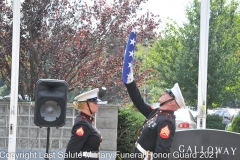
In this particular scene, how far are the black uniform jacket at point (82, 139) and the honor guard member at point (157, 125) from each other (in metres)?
0.41

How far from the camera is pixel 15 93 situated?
24.8ft

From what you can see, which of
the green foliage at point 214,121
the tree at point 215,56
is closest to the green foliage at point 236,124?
the green foliage at point 214,121

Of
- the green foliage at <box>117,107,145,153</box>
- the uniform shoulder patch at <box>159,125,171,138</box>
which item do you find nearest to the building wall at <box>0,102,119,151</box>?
the green foliage at <box>117,107,145,153</box>

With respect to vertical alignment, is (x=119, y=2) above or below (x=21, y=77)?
above

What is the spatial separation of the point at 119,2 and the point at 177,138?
15.7ft

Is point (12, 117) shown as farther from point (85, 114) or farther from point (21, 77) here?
point (85, 114)

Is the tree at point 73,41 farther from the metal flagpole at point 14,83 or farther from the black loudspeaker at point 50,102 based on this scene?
the black loudspeaker at point 50,102

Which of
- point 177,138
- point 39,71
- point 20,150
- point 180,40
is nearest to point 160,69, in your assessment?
point 180,40

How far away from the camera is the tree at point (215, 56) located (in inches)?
322

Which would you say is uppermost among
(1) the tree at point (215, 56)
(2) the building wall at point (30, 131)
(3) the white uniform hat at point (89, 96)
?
(1) the tree at point (215, 56)

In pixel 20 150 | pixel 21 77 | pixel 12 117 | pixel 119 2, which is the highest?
pixel 119 2

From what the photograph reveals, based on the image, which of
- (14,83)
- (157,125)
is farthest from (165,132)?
(14,83)

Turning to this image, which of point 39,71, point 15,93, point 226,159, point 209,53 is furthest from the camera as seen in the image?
point 39,71

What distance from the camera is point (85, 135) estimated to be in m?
4.80
